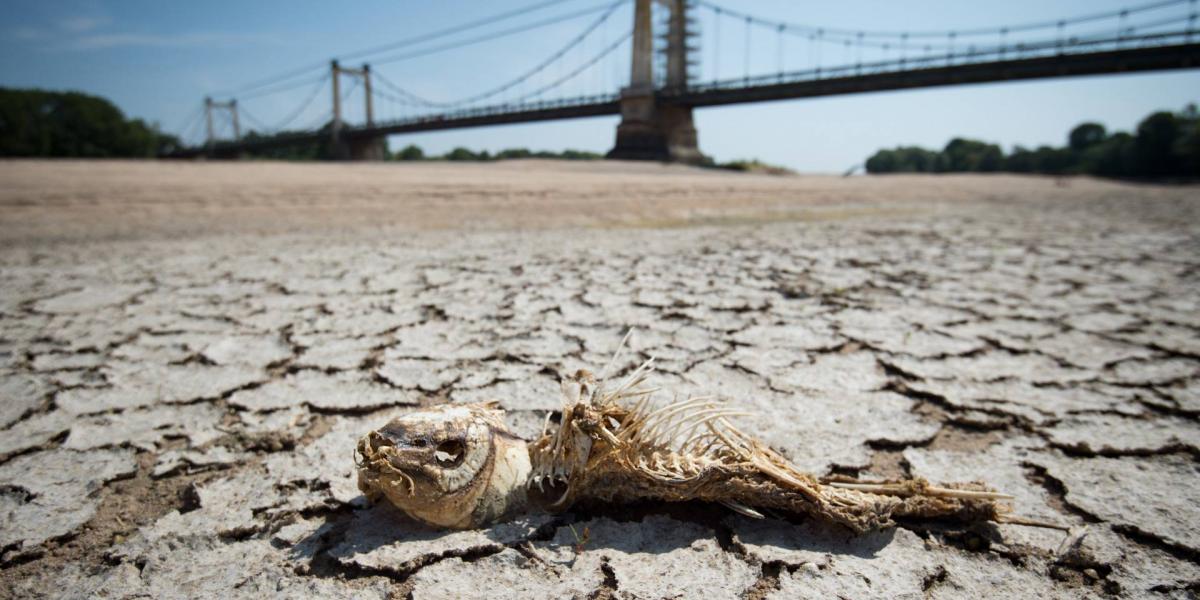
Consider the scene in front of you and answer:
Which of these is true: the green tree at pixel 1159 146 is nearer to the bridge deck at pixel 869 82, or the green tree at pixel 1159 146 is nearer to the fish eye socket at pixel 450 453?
the bridge deck at pixel 869 82

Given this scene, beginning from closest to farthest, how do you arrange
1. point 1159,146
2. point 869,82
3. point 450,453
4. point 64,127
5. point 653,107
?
point 450,453
point 869,82
point 1159,146
point 653,107
point 64,127

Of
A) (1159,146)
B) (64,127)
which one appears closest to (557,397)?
(1159,146)

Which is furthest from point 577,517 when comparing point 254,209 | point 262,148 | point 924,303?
point 262,148

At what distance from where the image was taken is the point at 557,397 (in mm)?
1303

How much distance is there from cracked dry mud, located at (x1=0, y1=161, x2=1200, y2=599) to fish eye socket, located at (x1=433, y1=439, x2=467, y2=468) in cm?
12

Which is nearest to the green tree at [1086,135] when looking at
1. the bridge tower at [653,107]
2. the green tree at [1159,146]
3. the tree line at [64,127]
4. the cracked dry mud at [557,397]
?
the green tree at [1159,146]

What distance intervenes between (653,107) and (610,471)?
17.9m

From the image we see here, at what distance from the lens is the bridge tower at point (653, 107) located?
1730 centimetres

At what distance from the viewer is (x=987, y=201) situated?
8086 millimetres

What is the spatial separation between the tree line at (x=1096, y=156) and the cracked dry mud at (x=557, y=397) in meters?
19.1

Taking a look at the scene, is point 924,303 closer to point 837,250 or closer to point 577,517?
point 837,250

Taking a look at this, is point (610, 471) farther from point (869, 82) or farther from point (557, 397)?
point (869, 82)

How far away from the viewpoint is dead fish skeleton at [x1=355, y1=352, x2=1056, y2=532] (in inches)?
30.6

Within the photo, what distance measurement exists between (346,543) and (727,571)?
1.76 feet
